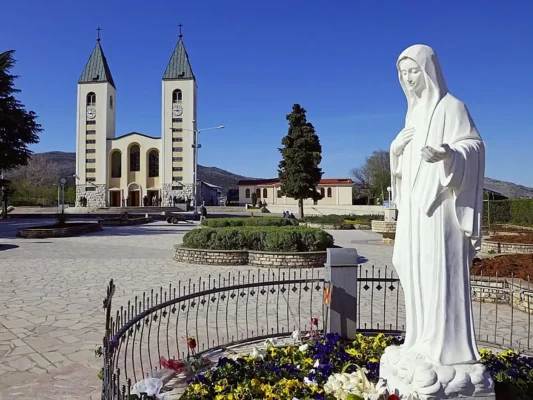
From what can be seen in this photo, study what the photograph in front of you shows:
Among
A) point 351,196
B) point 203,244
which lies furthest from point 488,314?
point 351,196

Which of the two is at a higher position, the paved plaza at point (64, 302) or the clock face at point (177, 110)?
the clock face at point (177, 110)

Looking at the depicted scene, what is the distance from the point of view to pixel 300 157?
39.4 m

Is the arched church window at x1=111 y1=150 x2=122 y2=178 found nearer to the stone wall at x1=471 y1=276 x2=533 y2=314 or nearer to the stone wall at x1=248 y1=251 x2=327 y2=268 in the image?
the stone wall at x1=248 y1=251 x2=327 y2=268

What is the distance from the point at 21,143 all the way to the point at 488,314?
98.3 feet

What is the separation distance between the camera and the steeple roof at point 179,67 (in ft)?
211

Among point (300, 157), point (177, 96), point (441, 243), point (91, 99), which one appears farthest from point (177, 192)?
point (441, 243)

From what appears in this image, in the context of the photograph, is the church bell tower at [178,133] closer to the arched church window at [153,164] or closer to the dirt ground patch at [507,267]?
the arched church window at [153,164]

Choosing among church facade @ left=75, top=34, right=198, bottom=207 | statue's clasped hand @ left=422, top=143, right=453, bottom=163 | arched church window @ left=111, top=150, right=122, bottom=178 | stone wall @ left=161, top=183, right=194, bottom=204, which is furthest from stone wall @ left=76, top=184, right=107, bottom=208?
statue's clasped hand @ left=422, top=143, right=453, bottom=163

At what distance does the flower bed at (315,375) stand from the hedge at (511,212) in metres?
29.5

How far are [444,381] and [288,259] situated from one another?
32.4 feet

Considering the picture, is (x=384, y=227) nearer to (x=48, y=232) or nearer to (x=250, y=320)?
(x=48, y=232)

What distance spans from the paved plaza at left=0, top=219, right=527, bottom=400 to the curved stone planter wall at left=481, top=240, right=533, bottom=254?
3.99 m

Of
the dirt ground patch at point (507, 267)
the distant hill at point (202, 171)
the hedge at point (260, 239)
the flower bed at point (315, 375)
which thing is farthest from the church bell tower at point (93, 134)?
the distant hill at point (202, 171)

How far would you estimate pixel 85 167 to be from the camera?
64000 millimetres
